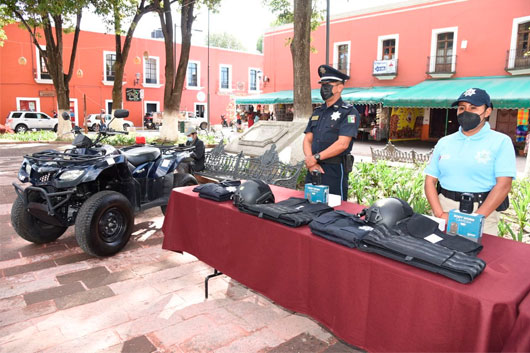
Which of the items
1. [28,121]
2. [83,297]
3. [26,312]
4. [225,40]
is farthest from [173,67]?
[225,40]

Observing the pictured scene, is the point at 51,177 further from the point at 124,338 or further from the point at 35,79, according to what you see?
the point at 35,79

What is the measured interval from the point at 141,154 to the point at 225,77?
32.1 meters

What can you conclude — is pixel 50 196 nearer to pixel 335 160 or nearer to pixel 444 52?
pixel 335 160

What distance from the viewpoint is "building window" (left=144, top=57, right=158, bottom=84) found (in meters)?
31.1

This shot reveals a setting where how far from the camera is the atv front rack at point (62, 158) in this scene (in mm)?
4219

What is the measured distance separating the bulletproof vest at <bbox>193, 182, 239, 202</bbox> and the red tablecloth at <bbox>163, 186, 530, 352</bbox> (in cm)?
7

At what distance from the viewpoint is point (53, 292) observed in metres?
3.60

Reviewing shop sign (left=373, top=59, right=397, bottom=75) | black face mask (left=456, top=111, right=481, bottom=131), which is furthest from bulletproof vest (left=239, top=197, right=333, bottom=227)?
shop sign (left=373, top=59, right=397, bottom=75)

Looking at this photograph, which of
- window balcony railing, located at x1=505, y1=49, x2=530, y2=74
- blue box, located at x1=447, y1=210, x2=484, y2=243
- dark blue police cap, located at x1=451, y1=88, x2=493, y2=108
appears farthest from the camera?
window balcony railing, located at x1=505, y1=49, x2=530, y2=74

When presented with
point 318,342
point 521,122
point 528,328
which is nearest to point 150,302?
point 318,342

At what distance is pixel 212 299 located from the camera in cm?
348

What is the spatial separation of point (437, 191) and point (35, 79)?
29.1m

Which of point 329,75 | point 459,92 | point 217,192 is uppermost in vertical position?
point 459,92

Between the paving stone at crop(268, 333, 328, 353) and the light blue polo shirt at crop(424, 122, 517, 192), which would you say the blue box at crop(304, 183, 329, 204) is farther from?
the paving stone at crop(268, 333, 328, 353)
